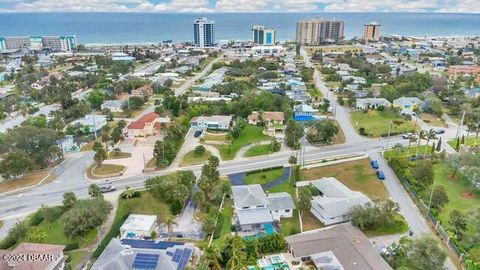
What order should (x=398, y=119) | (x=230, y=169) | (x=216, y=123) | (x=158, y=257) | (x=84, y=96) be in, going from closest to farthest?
(x=158, y=257) → (x=230, y=169) → (x=216, y=123) → (x=398, y=119) → (x=84, y=96)

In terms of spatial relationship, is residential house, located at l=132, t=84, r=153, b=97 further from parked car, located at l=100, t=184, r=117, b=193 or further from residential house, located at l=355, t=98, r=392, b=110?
residential house, located at l=355, t=98, r=392, b=110

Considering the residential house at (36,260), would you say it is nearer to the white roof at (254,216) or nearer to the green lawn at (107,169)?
the white roof at (254,216)

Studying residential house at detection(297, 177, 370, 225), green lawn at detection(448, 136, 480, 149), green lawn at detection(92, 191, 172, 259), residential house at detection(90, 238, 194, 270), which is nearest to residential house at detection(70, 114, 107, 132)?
green lawn at detection(92, 191, 172, 259)

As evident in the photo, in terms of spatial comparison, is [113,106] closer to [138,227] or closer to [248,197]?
[138,227]

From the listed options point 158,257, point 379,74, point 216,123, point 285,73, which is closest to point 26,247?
point 158,257

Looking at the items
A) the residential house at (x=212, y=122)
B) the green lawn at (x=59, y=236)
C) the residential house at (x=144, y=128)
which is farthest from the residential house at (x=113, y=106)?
the green lawn at (x=59, y=236)

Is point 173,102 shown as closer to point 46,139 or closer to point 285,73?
point 46,139
